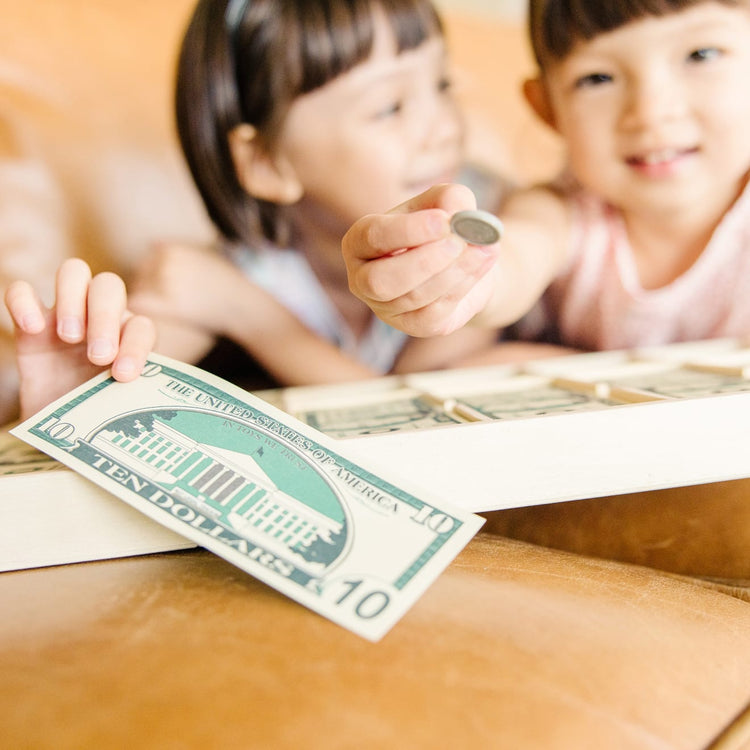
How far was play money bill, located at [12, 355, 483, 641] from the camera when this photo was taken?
31 centimetres

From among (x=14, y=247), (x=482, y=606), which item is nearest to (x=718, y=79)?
(x=482, y=606)

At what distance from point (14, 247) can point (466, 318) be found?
50 cm

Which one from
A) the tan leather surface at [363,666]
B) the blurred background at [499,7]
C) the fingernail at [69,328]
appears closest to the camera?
the tan leather surface at [363,666]

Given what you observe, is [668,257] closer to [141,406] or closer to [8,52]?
[141,406]

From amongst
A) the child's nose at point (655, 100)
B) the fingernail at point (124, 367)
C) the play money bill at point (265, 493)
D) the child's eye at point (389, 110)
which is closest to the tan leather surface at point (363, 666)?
the play money bill at point (265, 493)

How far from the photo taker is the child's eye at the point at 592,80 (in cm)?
69

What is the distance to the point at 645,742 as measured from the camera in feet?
0.80

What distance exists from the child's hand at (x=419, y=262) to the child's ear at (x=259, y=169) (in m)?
0.48

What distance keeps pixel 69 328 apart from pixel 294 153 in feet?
1.52

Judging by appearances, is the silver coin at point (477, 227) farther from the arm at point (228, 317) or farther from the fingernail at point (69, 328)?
the arm at point (228, 317)

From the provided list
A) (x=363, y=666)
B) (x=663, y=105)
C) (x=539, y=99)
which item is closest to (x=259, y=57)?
(x=539, y=99)

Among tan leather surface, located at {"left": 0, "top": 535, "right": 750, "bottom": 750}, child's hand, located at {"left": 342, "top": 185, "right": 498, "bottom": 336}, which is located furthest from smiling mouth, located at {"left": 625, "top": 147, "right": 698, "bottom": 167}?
tan leather surface, located at {"left": 0, "top": 535, "right": 750, "bottom": 750}

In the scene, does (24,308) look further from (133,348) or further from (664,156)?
(664,156)

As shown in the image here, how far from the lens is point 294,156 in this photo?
859 mm
